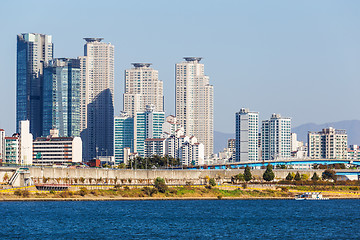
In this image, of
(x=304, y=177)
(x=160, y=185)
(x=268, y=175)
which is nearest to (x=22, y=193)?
(x=160, y=185)

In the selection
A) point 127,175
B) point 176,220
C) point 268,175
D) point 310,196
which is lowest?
point 310,196

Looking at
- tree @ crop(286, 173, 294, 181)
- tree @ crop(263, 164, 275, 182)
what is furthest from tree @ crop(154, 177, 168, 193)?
tree @ crop(286, 173, 294, 181)

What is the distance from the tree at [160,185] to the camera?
140750 millimetres

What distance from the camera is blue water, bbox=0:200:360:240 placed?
8000 centimetres

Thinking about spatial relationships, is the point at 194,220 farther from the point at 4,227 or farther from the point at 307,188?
the point at 307,188

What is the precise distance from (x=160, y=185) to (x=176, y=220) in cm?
4736

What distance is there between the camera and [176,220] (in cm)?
9550

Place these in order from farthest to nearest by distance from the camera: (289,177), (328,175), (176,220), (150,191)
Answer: (328,175) < (289,177) < (150,191) < (176,220)

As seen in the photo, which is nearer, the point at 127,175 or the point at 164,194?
the point at 164,194

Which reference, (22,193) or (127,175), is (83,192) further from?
(127,175)

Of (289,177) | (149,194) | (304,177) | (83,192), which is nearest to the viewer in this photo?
(83,192)

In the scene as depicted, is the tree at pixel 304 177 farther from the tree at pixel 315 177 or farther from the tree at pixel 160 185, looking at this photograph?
the tree at pixel 160 185

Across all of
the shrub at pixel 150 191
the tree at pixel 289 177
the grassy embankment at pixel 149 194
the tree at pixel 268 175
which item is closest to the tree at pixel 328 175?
the tree at pixel 289 177

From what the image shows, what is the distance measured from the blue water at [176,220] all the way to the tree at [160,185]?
1183 centimetres
